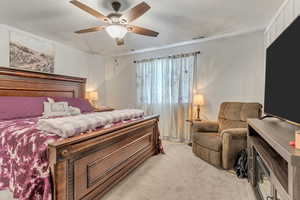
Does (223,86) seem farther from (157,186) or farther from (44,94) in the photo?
(44,94)

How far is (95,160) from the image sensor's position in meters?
1.61

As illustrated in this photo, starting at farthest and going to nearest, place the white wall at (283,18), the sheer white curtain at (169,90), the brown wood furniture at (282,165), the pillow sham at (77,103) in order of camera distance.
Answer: the sheer white curtain at (169,90)
the pillow sham at (77,103)
the white wall at (283,18)
the brown wood furniture at (282,165)

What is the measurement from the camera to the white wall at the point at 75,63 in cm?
294

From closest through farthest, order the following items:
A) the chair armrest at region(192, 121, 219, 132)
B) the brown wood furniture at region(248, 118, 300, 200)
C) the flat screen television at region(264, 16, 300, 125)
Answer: the brown wood furniture at region(248, 118, 300, 200), the flat screen television at region(264, 16, 300, 125), the chair armrest at region(192, 121, 219, 132)

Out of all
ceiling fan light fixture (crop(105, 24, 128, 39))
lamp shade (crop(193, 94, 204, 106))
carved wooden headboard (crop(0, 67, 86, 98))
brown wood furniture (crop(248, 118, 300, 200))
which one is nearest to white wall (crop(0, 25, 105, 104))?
carved wooden headboard (crop(0, 67, 86, 98))

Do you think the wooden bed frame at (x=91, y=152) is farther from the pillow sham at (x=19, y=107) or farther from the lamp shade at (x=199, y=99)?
the lamp shade at (x=199, y=99)

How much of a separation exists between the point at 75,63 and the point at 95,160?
3.47 metres

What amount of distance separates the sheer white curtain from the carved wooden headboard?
1.78m

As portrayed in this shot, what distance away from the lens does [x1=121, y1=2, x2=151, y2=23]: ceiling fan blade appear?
1794 millimetres

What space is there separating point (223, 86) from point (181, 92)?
965 millimetres

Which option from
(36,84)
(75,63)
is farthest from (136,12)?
(75,63)

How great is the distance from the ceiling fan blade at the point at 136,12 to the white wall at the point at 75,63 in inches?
98.9

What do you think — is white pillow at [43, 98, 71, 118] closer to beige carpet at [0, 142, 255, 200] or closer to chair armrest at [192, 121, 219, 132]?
beige carpet at [0, 142, 255, 200]

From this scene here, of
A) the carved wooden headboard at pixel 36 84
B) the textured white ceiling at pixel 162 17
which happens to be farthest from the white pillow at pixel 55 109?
the textured white ceiling at pixel 162 17
